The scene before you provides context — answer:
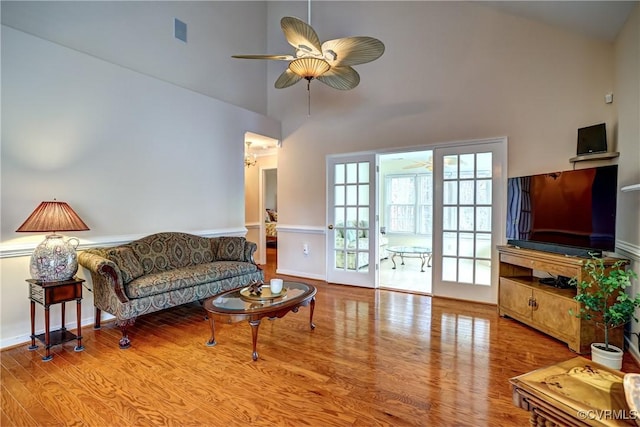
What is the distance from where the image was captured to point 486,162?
13.4ft

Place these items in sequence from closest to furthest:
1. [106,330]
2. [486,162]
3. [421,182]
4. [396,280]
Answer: [106,330] < [486,162] < [396,280] < [421,182]

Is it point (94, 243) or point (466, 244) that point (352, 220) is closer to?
point (466, 244)

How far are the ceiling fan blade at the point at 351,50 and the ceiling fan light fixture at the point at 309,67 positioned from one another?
0.22 feet

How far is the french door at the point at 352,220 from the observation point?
4934 mm

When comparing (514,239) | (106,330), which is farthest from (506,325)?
(106,330)

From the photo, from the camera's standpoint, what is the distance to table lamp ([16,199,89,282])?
8.89 feet

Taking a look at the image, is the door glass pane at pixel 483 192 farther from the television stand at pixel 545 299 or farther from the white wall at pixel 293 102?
the television stand at pixel 545 299

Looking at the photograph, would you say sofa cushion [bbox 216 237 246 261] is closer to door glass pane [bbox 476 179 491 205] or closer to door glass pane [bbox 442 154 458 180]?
door glass pane [bbox 442 154 458 180]

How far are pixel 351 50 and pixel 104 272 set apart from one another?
289cm

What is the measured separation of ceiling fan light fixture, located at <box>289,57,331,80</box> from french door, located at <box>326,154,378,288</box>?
2.15m

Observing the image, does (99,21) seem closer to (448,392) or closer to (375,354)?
(375,354)

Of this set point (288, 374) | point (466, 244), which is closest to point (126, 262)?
point (288, 374)

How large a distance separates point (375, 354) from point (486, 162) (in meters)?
2.86

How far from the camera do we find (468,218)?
4.21 meters
